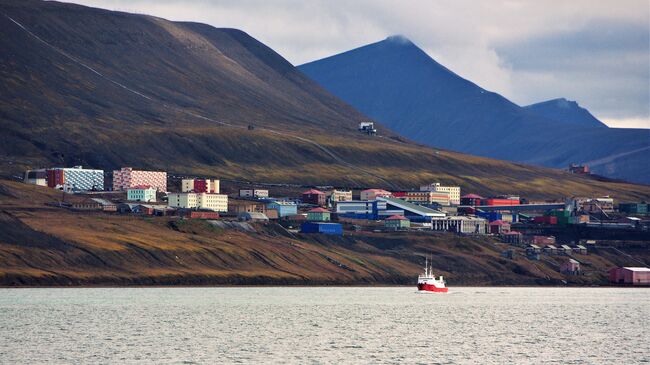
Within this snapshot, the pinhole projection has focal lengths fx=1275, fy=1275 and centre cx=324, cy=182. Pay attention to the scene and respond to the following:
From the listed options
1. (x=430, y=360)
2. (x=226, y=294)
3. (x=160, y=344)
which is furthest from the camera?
(x=226, y=294)

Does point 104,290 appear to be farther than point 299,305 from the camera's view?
Yes

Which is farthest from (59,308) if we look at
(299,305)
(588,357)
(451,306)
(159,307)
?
(588,357)

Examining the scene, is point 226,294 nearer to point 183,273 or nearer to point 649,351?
point 183,273

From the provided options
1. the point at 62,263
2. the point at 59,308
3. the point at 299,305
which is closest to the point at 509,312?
the point at 299,305

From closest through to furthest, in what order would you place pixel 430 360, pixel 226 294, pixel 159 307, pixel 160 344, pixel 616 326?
pixel 430 360 → pixel 160 344 → pixel 616 326 → pixel 159 307 → pixel 226 294

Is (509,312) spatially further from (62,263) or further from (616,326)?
(62,263)

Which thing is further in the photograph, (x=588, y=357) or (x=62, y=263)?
(x=62, y=263)
